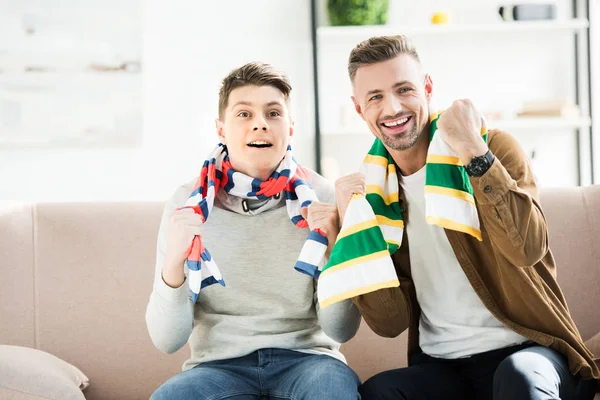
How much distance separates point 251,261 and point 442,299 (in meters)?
0.51

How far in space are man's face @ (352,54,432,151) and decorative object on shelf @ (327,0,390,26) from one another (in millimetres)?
2271

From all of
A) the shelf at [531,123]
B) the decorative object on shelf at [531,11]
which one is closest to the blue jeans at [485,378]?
the shelf at [531,123]

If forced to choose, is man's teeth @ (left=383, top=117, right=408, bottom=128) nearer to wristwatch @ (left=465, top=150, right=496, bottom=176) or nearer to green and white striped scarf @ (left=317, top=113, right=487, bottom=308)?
green and white striped scarf @ (left=317, top=113, right=487, bottom=308)

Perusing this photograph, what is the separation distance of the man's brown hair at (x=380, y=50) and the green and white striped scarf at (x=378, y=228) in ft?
0.85

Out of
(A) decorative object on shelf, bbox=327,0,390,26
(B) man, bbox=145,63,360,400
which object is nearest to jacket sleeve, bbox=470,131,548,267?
(B) man, bbox=145,63,360,400

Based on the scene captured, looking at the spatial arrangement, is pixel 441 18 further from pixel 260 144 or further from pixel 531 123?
pixel 260 144

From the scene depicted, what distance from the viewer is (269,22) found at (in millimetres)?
4281

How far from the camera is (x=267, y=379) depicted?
1.79 meters

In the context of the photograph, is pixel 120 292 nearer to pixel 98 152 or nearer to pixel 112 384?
pixel 112 384

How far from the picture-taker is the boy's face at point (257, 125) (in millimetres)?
1905

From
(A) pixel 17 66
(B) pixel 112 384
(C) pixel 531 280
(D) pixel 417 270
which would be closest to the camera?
(C) pixel 531 280

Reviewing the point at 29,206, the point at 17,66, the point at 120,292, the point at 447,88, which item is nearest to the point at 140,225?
the point at 120,292

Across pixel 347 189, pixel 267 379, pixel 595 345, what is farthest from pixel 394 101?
pixel 595 345

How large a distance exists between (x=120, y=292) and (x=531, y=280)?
126 cm
